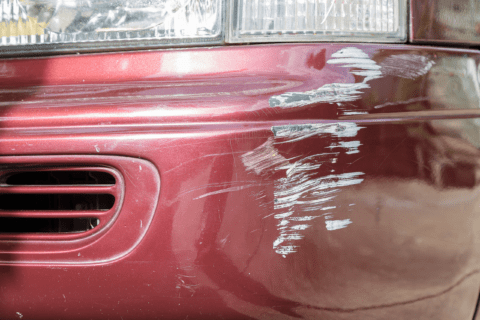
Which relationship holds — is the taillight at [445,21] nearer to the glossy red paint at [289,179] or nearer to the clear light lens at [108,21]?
the glossy red paint at [289,179]

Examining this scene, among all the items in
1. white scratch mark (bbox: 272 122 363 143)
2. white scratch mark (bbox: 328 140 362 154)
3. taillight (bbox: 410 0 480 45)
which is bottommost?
white scratch mark (bbox: 328 140 362 154)

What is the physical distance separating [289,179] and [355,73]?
0.28 meters

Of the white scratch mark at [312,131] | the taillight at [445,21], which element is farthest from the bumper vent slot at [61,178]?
the taillight at [445,21]

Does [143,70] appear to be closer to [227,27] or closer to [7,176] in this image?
[227,27]

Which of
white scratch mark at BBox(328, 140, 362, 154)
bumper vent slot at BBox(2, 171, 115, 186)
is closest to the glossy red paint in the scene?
white scratch mark at BBox(328, 140, 362, 154)

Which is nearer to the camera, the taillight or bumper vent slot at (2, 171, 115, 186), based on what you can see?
the taillight

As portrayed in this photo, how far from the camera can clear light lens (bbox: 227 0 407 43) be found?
89cm

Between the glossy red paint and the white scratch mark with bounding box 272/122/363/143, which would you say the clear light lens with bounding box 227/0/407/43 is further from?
the white scratch mark with bounding box 272/122/363/143

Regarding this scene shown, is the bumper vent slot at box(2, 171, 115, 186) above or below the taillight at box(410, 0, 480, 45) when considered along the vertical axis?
below

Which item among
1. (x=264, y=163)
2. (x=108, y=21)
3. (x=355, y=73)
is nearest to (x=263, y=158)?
(x=264, y=163)

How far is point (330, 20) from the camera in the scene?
35.3 inches

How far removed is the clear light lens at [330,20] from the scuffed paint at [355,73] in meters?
0.05

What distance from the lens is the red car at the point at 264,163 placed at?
835 millimetres

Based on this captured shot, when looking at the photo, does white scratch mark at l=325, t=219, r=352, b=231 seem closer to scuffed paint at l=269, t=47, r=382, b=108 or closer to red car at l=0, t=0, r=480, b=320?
red car at l=0, t=0, r=480, b=320
